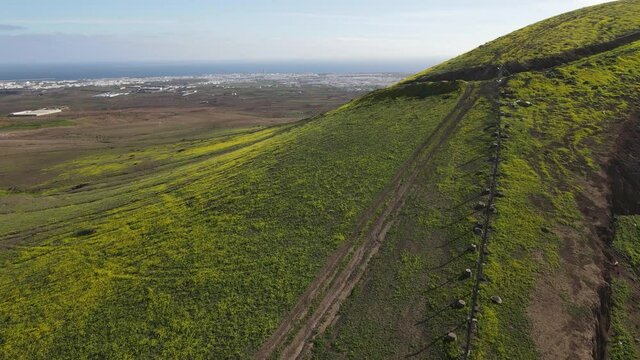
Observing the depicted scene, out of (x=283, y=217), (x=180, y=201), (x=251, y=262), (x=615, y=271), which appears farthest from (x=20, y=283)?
(x=615, y=271)

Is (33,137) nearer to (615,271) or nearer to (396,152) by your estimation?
(396,152)

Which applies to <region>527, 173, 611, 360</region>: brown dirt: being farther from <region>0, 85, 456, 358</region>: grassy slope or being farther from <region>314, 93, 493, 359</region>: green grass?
<region>0, 85, 456, 358</region>: grassy slope

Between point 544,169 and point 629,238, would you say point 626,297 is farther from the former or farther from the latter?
point 544,169

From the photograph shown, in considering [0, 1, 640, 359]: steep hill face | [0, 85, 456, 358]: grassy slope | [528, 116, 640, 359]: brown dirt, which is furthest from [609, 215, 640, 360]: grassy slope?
[0, 85, 456, 358]: grassy slope

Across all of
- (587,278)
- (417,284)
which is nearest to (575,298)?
(587,278)

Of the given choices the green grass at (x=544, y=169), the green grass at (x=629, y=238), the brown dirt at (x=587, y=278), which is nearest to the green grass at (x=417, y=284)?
the green grass at (x=544, y=169)

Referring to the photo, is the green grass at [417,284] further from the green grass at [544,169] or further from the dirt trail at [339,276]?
the green grass at [544,169]
